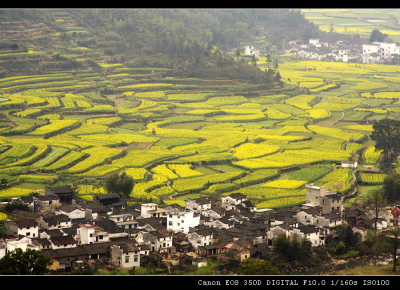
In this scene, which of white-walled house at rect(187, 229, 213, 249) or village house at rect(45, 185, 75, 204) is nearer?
white-walled house at rect(187, 229, 213, 249)

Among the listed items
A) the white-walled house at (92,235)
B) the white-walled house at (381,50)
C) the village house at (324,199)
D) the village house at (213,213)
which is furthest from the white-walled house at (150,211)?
the white-walled house at (381,50)

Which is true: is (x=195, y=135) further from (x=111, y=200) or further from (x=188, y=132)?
(x=111, y=200)

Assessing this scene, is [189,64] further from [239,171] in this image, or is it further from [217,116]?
[239,171]

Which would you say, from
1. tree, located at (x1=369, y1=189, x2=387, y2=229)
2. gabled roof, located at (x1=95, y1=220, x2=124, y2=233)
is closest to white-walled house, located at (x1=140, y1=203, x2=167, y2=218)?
gabled roof, located at (x1=95, y1=220, x2=124, y2=233)

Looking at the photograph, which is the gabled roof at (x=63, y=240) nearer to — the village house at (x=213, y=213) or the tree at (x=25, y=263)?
the tree at (x=25, y=263)

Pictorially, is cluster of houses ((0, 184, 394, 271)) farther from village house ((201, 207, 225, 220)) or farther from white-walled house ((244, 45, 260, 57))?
white-walled house ((244, 45, 260, 57))

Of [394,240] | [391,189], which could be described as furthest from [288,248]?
[391,189]
